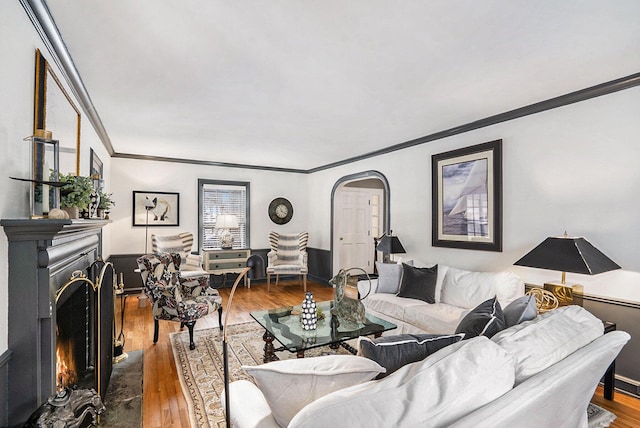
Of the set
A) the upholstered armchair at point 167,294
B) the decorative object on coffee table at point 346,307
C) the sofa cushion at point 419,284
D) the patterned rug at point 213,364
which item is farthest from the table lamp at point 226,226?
the decorative object on coffee table at point 346,307

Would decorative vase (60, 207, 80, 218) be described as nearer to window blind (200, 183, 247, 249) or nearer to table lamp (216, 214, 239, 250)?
table lamp (216, 214, 239, 250)

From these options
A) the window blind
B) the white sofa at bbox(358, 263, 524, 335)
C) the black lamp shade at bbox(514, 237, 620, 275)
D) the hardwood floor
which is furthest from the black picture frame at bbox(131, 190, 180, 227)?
the black lamp shade at bbox(514, 237, 620, 275)

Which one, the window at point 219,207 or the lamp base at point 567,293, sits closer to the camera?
the lamp base at point 567,293

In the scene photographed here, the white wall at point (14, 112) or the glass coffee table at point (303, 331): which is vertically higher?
the white wall at point (14, 112)

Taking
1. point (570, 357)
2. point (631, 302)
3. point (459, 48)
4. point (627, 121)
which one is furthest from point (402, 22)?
point (631, 302)

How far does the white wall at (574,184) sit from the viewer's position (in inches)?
103

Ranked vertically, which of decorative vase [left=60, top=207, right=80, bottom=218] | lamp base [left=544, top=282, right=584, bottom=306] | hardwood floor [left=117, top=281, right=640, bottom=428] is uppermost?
decorative vase [left=60, top=207, right=80, bottom=218]

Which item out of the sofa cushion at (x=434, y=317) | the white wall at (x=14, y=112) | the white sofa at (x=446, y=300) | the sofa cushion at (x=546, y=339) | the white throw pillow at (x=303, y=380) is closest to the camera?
the white throw pillow at (x=303, y=380)

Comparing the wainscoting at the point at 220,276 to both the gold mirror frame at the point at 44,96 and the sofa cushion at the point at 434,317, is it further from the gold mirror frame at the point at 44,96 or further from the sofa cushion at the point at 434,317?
the gold mirror frame at the point at 44,96

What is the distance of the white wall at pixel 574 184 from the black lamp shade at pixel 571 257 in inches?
10.8

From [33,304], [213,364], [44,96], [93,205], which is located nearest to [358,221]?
[213,364]

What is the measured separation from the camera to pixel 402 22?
188cm

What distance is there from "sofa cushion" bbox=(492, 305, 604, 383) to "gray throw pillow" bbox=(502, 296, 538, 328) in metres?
0.19

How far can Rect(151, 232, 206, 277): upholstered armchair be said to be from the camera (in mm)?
5484
